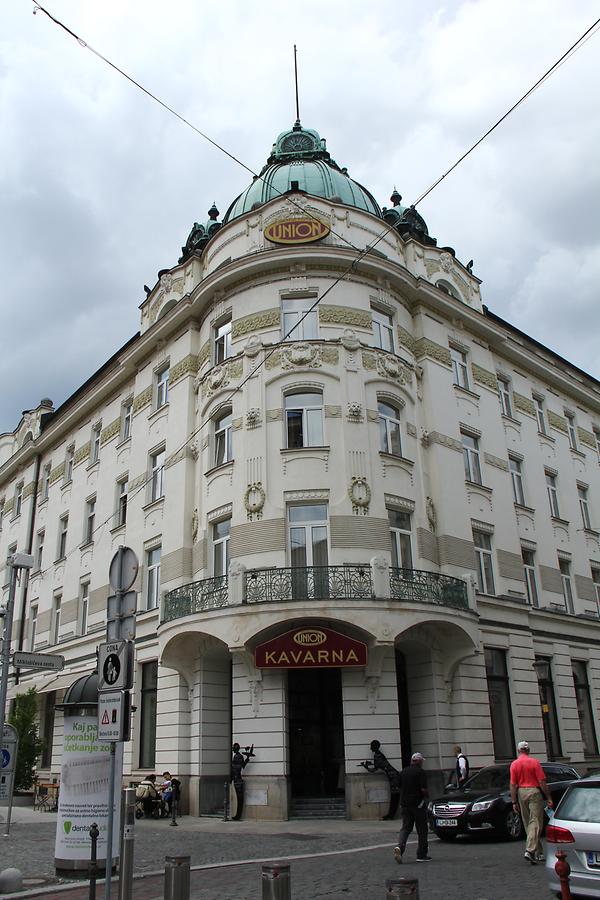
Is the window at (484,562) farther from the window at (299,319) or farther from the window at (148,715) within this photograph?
the window at (148,715)

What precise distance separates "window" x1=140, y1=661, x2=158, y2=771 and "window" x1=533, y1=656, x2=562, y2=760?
40.4 ft

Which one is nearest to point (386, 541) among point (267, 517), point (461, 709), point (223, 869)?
point (267, 517)

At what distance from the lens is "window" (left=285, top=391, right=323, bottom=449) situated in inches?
846

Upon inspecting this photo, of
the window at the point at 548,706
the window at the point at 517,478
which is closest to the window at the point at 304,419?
the window at the point at 517,478

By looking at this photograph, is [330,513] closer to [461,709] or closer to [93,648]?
[461,709]

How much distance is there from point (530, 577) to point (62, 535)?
65.2 ft

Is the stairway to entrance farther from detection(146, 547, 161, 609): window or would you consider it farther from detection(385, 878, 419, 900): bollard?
detection(385, 878, 419, 900): bollard

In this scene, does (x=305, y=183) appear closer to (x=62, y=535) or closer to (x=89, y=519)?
(x=89, y=519)

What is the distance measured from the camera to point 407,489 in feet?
72.1

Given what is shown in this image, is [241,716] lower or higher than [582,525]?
lower

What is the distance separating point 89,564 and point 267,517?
11.9 metres

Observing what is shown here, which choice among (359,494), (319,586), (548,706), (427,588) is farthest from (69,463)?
(548,706)

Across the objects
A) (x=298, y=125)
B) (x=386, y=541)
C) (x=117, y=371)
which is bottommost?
(x=386, y=541)

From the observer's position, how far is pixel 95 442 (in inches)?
1277
